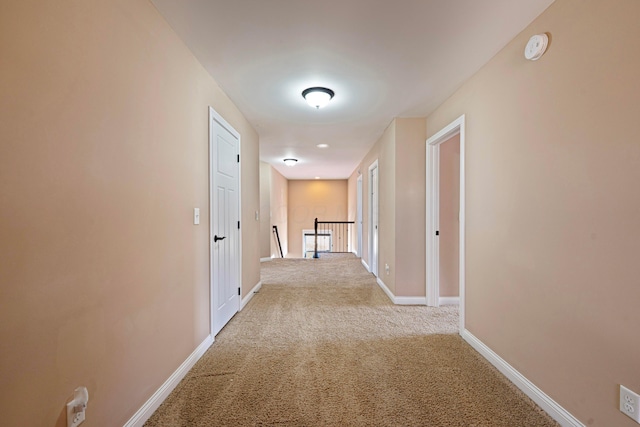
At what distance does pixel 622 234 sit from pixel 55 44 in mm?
2492

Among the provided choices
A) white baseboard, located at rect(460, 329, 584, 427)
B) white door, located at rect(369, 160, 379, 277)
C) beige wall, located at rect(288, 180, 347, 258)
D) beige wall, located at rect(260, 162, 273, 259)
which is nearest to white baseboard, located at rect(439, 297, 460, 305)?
white baseboard, located at rect(460, 329, 584, 427)

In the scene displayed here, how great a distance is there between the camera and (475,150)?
8.30 feet

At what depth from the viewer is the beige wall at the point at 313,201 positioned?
34.3 feet

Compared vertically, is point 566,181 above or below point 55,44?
below

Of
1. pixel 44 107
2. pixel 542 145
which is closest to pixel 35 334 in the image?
pixel 44 107

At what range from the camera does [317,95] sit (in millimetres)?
2840

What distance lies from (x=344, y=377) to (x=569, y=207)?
1.77 meters

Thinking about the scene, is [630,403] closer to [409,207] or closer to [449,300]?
[449,300]

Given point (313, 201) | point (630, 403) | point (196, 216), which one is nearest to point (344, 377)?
point (630, 403)

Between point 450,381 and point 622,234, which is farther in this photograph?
point 450,381

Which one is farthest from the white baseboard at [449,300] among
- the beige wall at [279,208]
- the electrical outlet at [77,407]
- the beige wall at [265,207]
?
the beige wall at [279,208]

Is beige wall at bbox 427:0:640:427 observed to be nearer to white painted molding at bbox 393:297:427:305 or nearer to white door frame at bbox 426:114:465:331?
white door frame at bbox 426:114:465:331

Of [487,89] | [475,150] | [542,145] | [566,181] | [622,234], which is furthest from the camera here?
[475,150]

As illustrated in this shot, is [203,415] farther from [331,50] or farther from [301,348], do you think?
[331,50]
